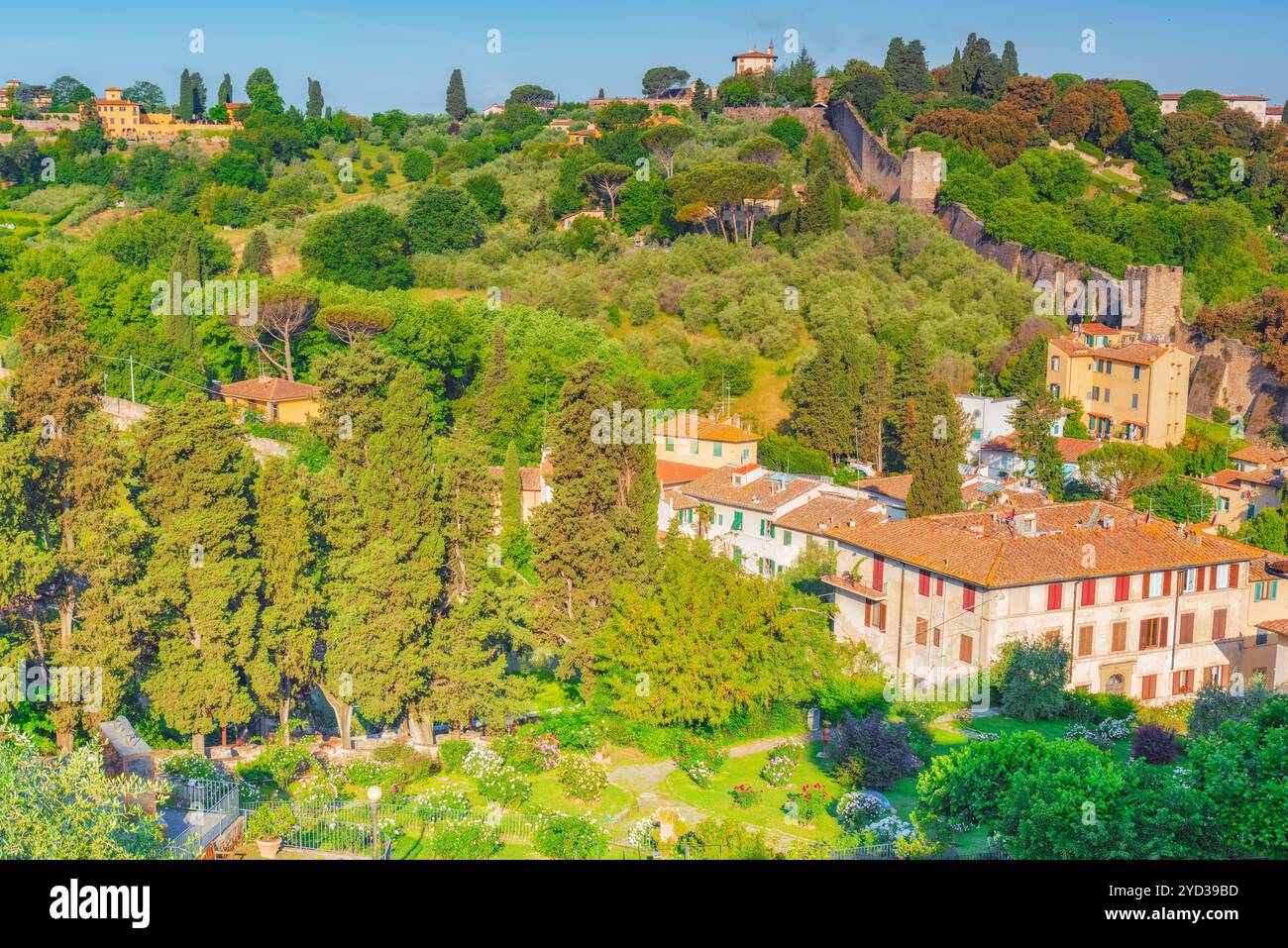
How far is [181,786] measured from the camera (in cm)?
1603

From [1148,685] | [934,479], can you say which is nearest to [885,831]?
[1148,685]

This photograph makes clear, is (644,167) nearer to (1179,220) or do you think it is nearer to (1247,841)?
(1179,220)

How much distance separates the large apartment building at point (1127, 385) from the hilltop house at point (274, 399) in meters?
24.2

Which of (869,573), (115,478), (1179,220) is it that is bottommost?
(869,573)

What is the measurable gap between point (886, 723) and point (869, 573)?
530cm

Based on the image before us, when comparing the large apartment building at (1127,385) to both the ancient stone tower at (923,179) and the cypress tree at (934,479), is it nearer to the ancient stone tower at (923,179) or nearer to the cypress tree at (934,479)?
the cypress tree at (934,479)

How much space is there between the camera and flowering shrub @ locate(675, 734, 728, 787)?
64.3 ft

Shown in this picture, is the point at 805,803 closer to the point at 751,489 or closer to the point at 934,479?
the point at 934,479

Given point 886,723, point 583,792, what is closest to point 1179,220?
point 886,723

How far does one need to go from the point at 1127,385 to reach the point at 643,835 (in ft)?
103

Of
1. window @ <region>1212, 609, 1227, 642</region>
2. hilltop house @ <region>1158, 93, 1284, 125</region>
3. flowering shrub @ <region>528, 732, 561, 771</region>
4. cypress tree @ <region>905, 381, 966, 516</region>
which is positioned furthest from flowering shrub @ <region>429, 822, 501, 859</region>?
hilltop house @ <region>1158, 93, 1284, 125</region>

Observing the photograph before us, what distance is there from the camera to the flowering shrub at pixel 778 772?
63.9ft

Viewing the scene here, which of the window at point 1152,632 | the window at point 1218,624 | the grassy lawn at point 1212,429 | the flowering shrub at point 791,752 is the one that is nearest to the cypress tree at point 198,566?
the flowering shrub at point 791,752

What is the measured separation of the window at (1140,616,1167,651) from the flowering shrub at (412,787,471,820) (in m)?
13.3
